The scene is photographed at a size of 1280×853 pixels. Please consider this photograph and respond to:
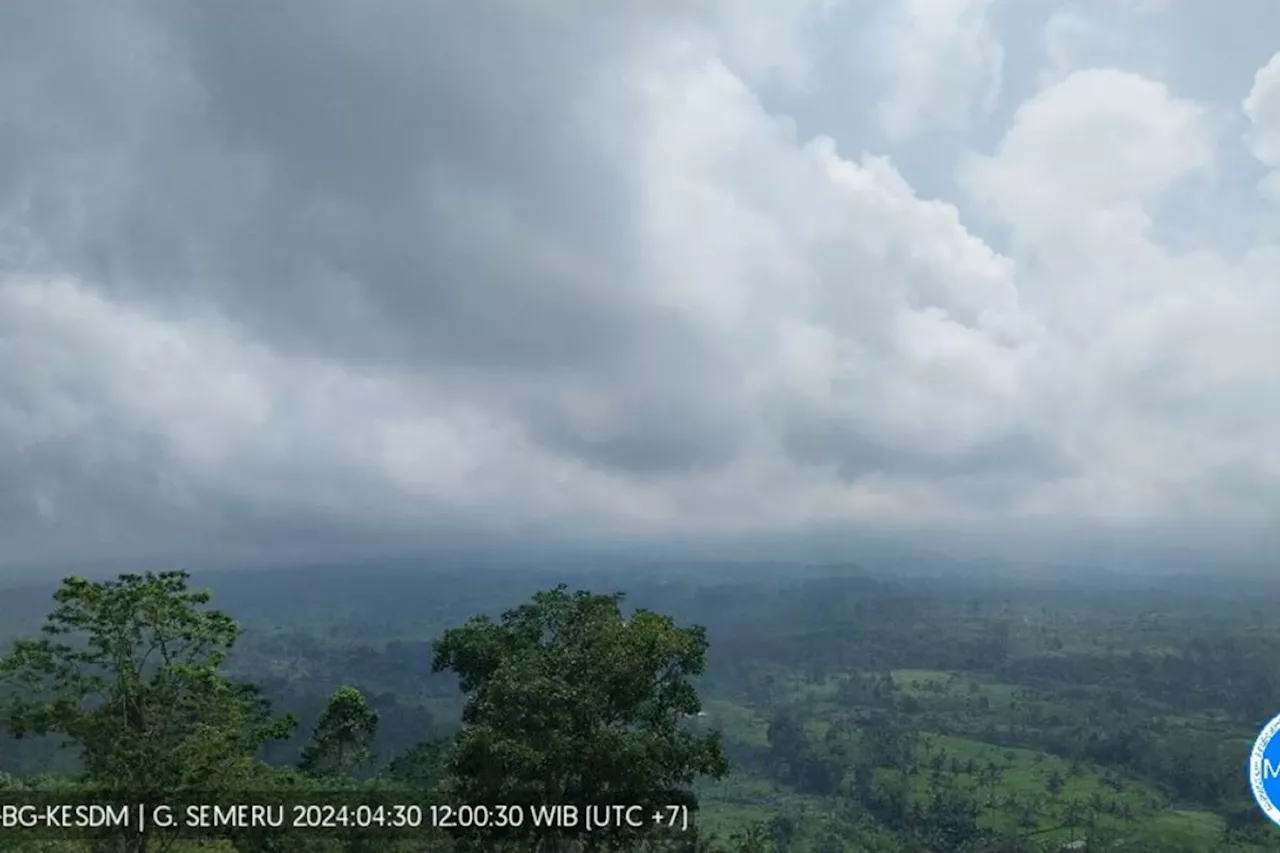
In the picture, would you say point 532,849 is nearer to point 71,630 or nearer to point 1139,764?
point 71,630

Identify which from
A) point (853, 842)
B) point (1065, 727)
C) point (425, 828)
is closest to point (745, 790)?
point (853, 842)

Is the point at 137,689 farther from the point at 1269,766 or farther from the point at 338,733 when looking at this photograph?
the point at 1269,766

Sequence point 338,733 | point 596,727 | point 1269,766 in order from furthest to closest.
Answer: point 338,733, point 596,727, point 1269,766

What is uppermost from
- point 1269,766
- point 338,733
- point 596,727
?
point 596,727

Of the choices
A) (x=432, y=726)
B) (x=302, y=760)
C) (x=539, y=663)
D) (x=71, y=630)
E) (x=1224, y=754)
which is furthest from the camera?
(x=432, y=726)

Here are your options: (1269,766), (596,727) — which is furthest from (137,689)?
(1269,766)

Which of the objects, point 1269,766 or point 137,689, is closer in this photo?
point 1269,766

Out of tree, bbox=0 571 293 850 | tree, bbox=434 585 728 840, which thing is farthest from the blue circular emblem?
tree, bbox=0 571 293 850
